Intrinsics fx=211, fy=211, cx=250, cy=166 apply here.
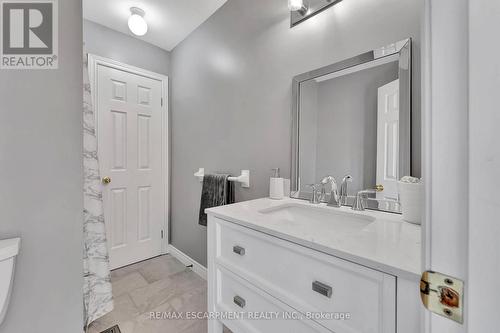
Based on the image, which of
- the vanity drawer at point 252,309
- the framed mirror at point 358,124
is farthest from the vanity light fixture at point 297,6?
the vanity drawer at point 252,309

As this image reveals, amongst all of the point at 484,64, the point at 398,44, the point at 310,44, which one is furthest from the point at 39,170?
the point at 398,44

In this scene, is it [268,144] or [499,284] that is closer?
[499,284]

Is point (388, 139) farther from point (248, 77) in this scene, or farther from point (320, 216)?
point (248, 77)

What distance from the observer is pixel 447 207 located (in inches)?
11.9

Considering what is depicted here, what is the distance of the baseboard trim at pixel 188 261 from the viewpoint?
77.4 inches

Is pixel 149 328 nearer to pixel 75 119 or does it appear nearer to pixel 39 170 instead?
pixel 39 170

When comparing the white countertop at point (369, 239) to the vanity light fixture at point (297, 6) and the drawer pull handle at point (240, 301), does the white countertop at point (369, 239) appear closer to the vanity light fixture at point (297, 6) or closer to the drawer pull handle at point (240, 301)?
the drawer pull handle at point (240, 301)

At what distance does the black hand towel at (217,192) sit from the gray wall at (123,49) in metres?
1.53

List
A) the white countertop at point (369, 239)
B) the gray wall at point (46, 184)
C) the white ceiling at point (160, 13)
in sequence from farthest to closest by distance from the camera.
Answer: the white ceiling at point (160, 13) → the gray wall at point (46, 184) → the white countertop at point (369, 239)

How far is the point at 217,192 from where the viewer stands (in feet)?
5.42

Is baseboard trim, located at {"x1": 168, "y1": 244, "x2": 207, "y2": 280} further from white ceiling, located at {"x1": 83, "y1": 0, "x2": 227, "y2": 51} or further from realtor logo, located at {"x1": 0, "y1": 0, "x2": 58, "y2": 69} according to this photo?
white ceiling, located at {"x1": 83, "y1": 0, "x2": 227, "y2": 51}

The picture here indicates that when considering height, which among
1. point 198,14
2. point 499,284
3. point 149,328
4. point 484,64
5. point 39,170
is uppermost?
point 198,14

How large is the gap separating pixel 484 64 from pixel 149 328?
1893mm

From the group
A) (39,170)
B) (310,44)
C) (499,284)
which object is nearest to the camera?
(499,284)
